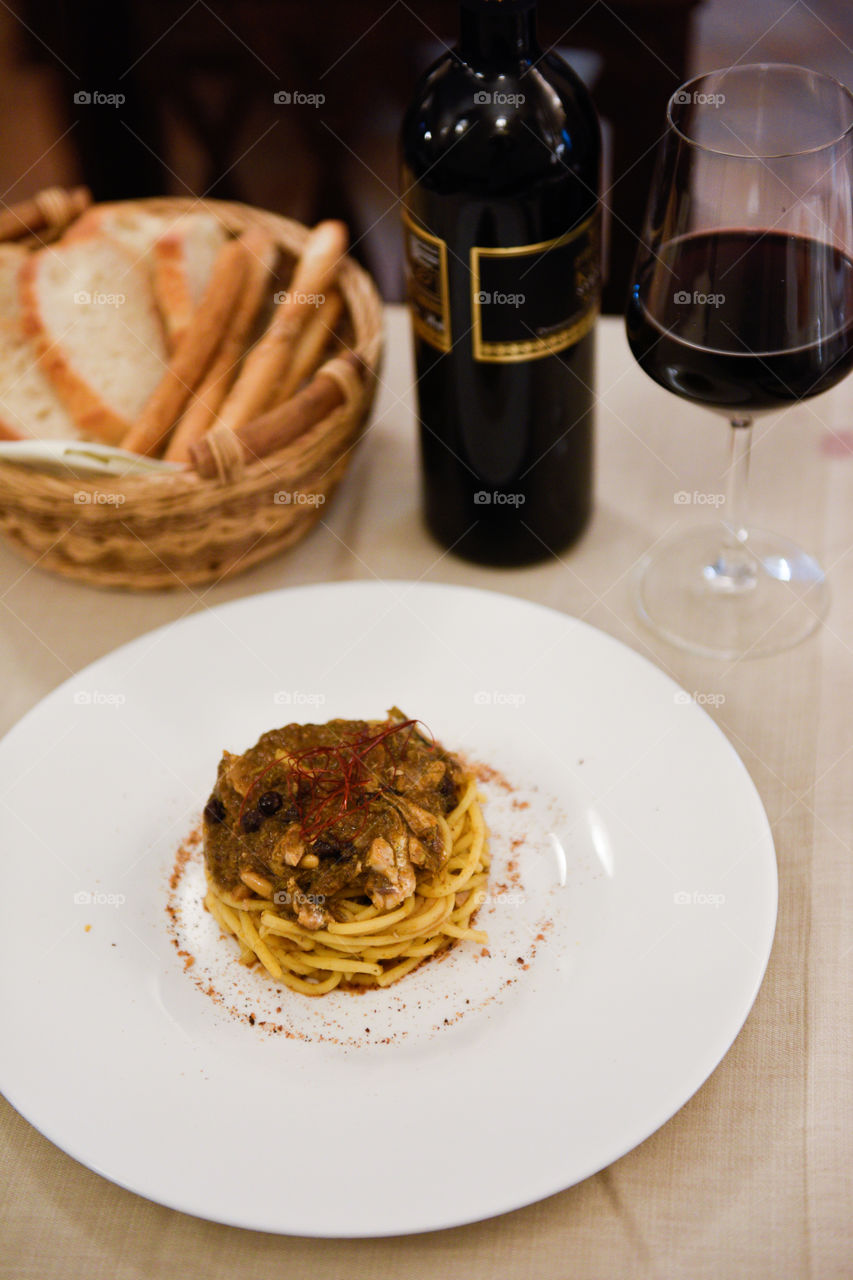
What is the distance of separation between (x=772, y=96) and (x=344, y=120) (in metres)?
1.96

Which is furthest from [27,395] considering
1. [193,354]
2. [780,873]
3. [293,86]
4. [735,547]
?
[293,86]

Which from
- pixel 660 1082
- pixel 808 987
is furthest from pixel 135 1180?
pixel 808 987

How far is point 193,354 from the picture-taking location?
1.82 meters

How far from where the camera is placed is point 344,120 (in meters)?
3.15

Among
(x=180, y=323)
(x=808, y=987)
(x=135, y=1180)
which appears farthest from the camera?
(x=180, y=323)

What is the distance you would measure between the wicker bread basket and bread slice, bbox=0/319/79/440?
Answer: 17cm

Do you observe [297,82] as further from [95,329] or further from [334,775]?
[334,775]

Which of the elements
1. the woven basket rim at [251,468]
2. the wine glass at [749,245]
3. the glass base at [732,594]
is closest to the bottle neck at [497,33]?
the wine glass at [749,245]

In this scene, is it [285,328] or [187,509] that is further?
[285,328]

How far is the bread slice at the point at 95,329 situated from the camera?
1.81 metres

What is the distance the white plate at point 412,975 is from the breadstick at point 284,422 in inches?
7.9

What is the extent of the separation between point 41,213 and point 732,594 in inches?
50.3

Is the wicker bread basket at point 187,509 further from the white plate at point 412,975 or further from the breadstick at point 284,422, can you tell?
the white plate at point 412,975

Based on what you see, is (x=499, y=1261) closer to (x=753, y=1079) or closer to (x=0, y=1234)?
(x=753, y=1079)
